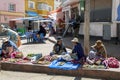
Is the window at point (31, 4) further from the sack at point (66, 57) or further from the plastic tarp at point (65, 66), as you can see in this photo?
the plastic tarp at point (65, 66)

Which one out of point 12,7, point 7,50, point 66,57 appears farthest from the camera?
point 12,7

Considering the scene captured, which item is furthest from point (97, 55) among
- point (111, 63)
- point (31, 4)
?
point (31, 4)

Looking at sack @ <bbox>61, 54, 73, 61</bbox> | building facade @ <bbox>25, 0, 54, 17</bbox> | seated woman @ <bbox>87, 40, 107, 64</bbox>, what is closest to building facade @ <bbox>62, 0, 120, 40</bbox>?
seated woman @ <bbox>87, 40, 107, 64</bbox>

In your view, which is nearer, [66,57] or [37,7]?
[66,57]

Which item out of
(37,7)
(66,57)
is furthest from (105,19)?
(37,7)

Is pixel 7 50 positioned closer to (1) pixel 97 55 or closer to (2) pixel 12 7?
(1) pixel 97 55

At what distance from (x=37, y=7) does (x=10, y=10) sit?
48.2 ft

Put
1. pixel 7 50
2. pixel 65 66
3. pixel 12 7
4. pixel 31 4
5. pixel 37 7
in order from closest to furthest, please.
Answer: pixel 65 66, pixel 7 50, pixel 12 7, pixel 31 4, pixel 37 7

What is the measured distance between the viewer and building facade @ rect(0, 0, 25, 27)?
4025cm

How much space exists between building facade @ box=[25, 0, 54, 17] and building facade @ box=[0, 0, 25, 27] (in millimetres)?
5293

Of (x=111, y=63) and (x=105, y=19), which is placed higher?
(x=105, y=19)

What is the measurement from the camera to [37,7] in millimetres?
56406

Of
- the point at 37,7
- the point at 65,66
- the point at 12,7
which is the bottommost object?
the point at 65,66

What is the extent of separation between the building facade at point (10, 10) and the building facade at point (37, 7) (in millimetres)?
5293
